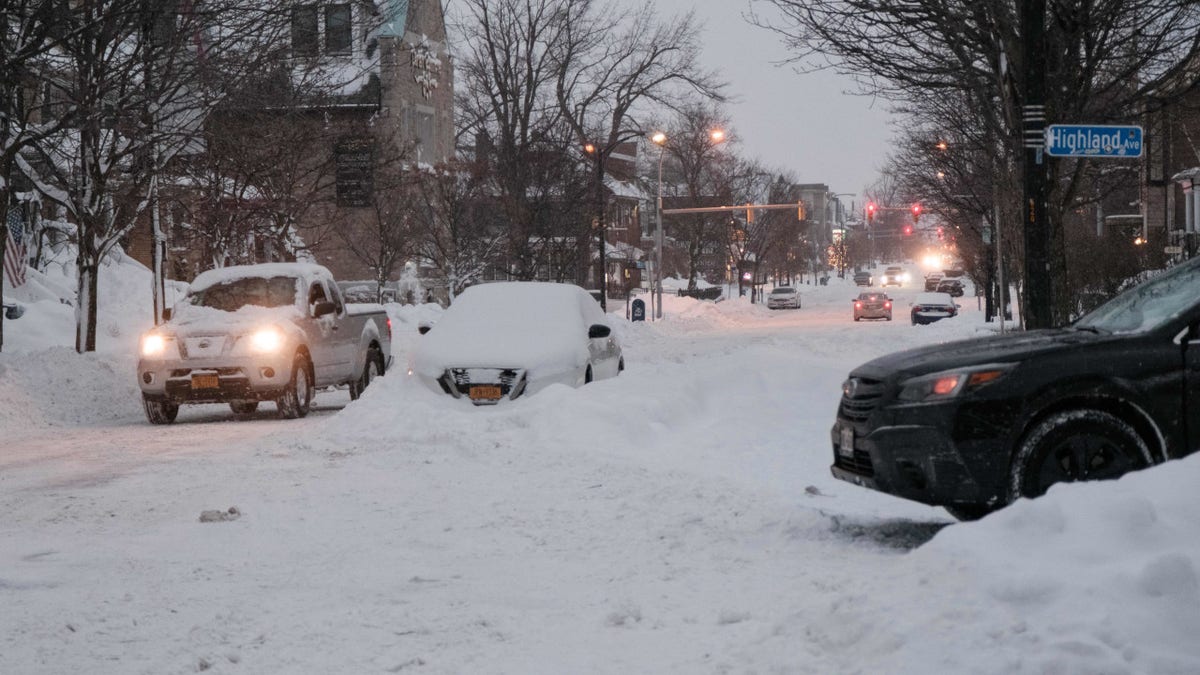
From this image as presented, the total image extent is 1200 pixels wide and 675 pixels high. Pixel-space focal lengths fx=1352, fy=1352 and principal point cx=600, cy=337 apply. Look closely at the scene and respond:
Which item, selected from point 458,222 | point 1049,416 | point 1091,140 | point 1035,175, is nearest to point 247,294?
point 1035,175

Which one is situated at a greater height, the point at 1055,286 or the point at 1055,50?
the point at 1055,50

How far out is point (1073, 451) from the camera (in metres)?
7.28

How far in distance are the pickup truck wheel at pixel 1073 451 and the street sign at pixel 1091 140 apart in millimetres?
6778

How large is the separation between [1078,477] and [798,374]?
37.0ft

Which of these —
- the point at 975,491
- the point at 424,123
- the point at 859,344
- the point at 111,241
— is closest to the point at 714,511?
the point at 975,491

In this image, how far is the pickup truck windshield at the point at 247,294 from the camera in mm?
18297

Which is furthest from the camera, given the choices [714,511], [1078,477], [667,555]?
[714,511]

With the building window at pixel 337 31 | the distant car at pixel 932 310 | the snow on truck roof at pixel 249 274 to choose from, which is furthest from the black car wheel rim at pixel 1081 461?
the distant car at pixel 932 310

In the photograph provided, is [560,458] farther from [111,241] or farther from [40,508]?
[111,241]

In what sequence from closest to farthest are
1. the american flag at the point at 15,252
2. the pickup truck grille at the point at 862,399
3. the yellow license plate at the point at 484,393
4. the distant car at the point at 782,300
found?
the pickup truck grille at the point at 862,399, the yellow license plate at the point at 484,393, the american flag at the point at 15,252, the distant car at the point at 782,300

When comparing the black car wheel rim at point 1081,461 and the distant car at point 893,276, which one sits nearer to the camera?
the black car wheel rim at point 1081,461

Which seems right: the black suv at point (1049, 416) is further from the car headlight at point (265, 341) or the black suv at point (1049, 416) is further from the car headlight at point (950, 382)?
the car headlight at point (265, 341)

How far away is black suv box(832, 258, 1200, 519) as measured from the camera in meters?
7.23

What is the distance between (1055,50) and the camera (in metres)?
19.7
